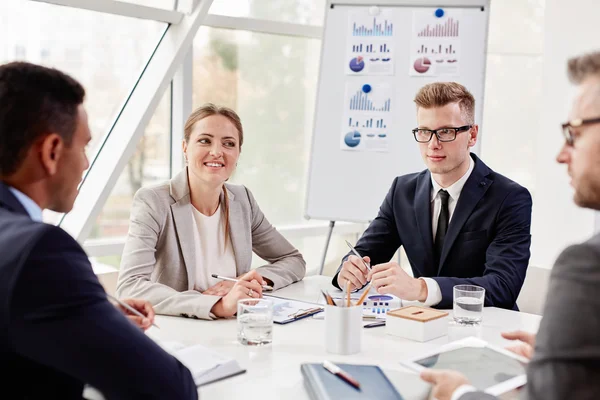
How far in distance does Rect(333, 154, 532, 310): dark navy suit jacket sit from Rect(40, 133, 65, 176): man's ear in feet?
4.44

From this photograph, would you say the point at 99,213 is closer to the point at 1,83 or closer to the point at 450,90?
the point at 450,90

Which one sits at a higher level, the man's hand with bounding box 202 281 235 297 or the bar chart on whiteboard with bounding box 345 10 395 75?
the bar chart on whiteboard with bounding box 345 10 395 75

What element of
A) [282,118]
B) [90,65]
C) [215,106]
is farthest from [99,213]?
[282,118]

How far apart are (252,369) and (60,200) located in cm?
61

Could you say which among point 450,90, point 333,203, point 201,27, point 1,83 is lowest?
point 333,203

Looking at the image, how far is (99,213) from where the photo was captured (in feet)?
11.2

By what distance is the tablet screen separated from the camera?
147 centimetres

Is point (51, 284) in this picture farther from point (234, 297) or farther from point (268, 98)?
point (268, 98)

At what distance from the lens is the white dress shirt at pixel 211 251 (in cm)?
245

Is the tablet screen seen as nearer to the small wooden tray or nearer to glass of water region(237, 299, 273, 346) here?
the small wooden tray

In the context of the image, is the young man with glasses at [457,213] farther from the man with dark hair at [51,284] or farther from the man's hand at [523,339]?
the man with dark hair at [51,284]

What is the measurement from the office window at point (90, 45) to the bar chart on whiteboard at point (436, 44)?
144 centimetres

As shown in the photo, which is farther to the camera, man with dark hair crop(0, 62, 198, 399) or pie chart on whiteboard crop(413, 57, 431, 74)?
pie chart on whiteboard crop(413, 57, 431, 74)

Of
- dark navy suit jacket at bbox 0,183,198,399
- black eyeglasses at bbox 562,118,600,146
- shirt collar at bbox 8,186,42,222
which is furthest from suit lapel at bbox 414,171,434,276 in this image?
shirt collar at bbox 8,186,42,222
